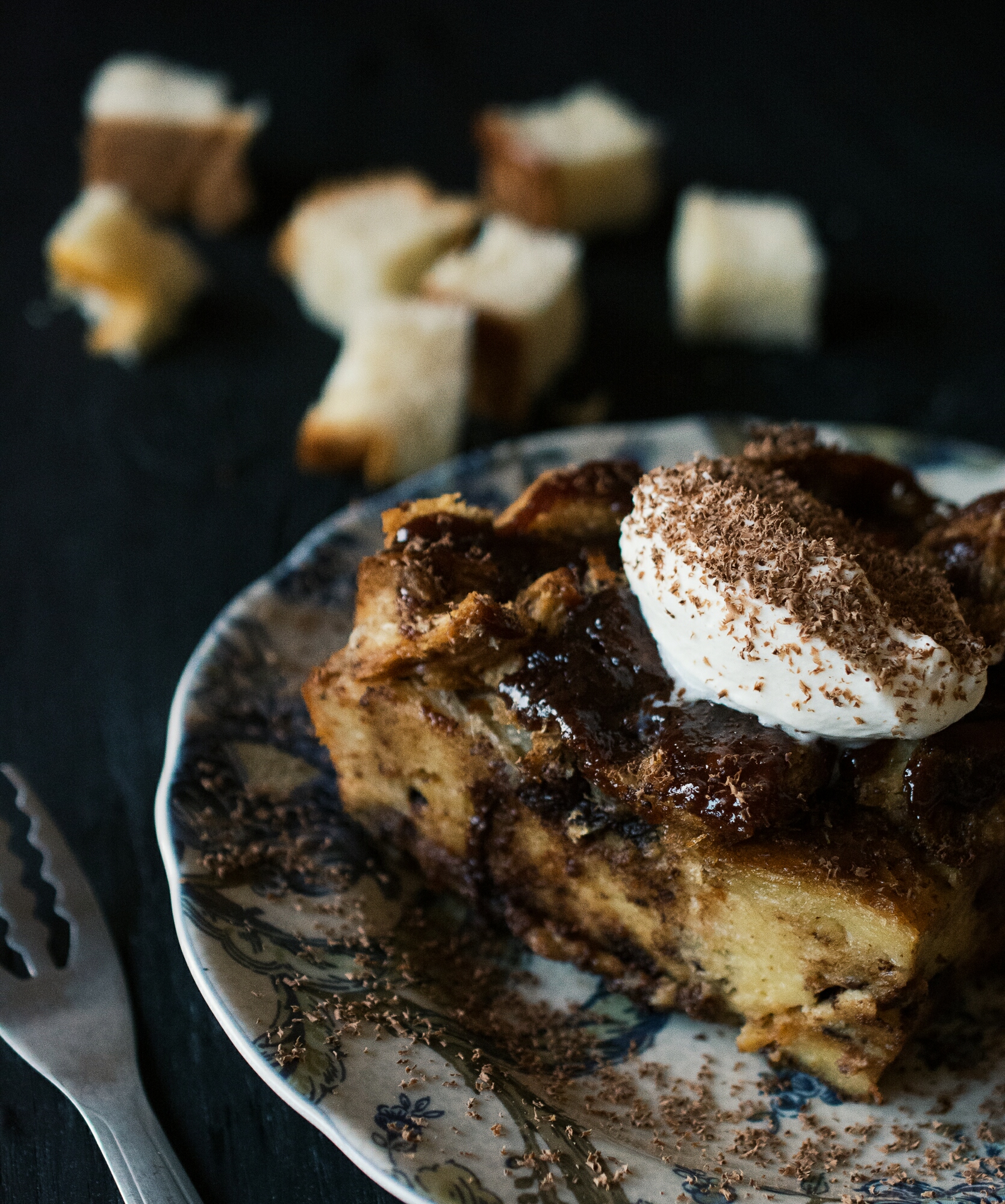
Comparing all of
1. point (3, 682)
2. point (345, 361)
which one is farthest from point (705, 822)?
point (345, 361)

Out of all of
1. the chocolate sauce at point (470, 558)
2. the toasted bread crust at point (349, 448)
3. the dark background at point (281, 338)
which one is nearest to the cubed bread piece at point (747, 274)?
the dark background at point (281, 338)

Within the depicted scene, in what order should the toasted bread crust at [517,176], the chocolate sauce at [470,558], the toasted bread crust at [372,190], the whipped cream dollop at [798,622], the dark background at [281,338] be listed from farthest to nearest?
1. the toasted bread crust at [517,176]
2. the toasted bread crust at [372,190]
3. the dark background at [281,338]
4. the chocolate sauce at [470,558]
5. the whipped cream dollop at [798,622]

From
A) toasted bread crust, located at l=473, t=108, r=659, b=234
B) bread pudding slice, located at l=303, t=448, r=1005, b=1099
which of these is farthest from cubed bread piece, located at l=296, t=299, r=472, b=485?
bread pudding slice, located at l=303, t=448, r=1005, b=1099

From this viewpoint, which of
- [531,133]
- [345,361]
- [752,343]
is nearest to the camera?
[345,361]

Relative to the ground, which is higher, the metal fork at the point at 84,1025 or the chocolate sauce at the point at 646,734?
the chocolate sauce at the point at 646,734

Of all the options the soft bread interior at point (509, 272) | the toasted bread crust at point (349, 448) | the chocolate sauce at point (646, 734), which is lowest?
the toasted bread crust at point (349, 448)

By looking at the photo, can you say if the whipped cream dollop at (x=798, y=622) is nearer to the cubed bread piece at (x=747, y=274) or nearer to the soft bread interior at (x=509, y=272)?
the soft bread interior at (x=509, y=272)

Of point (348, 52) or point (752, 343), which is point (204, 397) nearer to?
point (752, 343)
